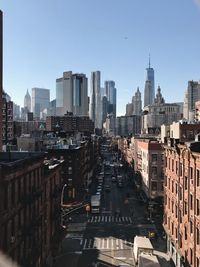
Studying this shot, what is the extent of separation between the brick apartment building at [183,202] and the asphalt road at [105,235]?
8538mm

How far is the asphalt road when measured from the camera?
197ft

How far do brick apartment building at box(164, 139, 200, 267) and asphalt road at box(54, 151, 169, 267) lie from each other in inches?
336

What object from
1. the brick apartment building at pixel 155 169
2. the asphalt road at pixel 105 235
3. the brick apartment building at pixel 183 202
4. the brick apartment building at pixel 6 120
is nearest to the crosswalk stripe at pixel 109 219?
the asphalt road at pixel 105 235

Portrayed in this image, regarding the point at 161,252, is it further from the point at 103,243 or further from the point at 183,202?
the point at 183,202

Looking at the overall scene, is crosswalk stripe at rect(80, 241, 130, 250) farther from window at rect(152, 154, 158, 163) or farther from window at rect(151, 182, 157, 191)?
window at rect(152, 154, 158, 163)

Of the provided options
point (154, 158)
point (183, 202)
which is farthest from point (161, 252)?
point (154, 158)

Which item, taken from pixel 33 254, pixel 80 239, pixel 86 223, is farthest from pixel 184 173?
pixel 86 223

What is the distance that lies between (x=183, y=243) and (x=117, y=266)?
11.3m

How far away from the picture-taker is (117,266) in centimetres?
5675

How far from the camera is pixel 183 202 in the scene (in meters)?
50.1

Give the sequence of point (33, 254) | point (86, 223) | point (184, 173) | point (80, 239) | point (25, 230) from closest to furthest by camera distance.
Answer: point (25, 230) → point (33, 254) → point (184, 173) → point (80, 239) → point (86, 223)

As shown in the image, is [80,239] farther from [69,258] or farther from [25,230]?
[25,230]

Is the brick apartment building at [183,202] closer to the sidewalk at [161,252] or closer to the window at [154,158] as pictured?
the sidewalk at [161,252]

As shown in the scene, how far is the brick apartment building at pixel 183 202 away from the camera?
144 feet
